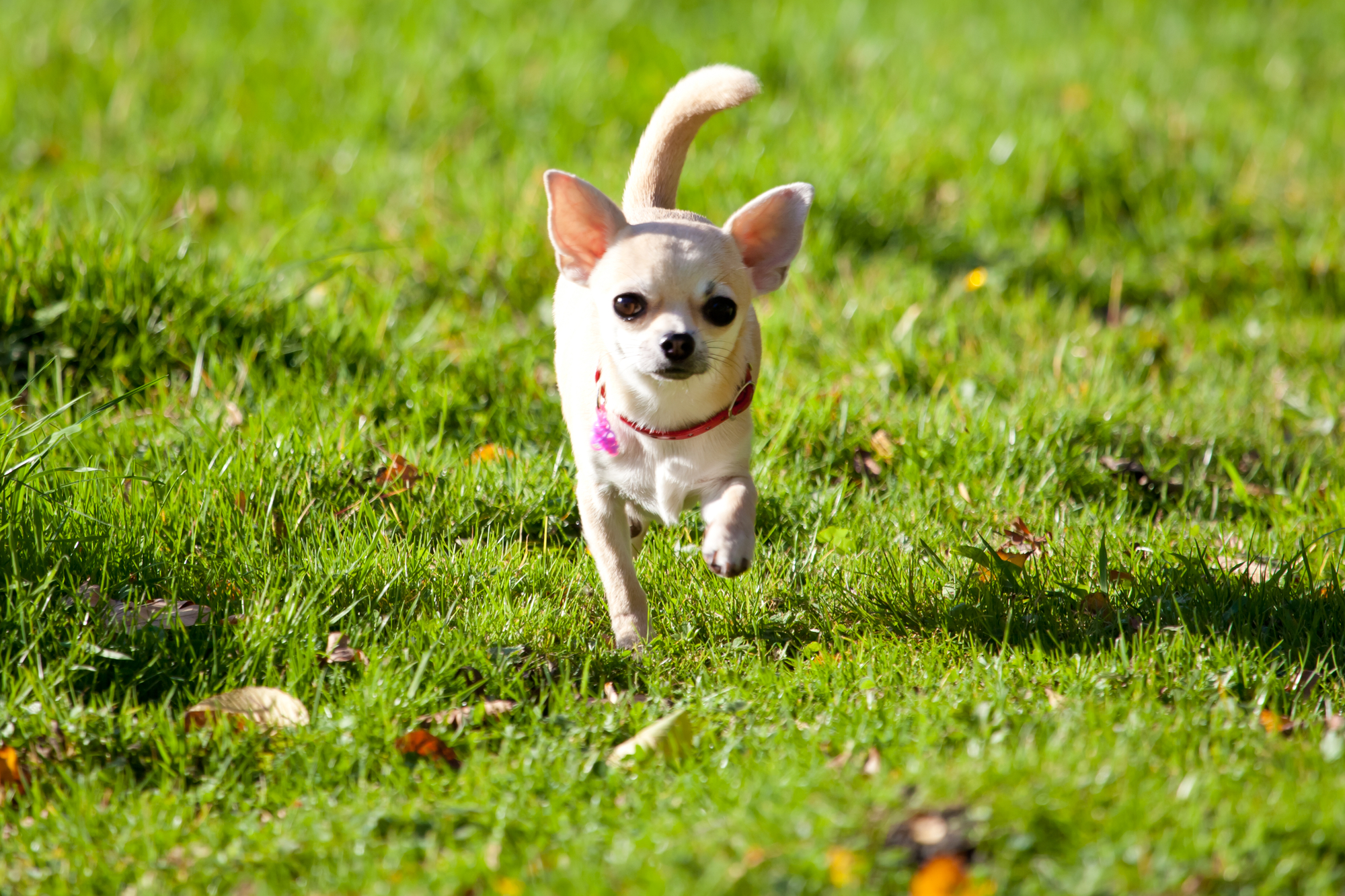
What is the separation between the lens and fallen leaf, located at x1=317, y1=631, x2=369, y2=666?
8.52 ft

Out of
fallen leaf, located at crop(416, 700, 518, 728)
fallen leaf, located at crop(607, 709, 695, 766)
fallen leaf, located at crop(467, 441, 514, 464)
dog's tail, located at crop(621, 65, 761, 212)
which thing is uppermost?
dog's tail, located at crop(621, 65, 761, 212)

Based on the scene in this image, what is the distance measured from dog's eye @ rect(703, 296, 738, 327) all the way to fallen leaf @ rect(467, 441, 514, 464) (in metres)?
0.94

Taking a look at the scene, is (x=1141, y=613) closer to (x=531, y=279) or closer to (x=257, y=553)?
(x=257, y=553)

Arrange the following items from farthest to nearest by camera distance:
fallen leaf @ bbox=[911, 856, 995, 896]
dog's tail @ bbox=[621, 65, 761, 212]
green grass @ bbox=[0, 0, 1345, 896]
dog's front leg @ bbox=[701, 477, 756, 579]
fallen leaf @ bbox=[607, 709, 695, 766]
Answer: dog's tail @ bbox=[621, 65, 761, 212] → dog's front leg @ bbox=[701, 477, 756, 579] → fallen leaf @ bbox=[607, 709, 695, 766] → green grass @ bbox=[0, 0, 1345, 896] → fallen leaf @ bbox=[911, 856, 995, 896]

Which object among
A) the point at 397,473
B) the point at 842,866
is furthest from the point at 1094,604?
the point at 397,473

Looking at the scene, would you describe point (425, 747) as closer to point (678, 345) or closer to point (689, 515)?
point (678, 345)

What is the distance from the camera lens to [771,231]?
298 centimetres

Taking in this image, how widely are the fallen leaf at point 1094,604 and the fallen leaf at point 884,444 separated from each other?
90 cm

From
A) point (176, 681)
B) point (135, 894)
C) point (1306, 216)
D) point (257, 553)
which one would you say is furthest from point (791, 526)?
point (1306, 216)

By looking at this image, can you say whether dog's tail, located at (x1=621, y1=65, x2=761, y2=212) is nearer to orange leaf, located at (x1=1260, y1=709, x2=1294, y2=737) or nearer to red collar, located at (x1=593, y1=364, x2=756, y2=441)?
red collar, located at (x1=593, y1=364, x2=756, y2=441)

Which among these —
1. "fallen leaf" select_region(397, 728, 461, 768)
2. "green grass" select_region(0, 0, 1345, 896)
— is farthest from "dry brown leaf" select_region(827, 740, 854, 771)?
"fallen leaf" select_region(397, 728, 461, 768)

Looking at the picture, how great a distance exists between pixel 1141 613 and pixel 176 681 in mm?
2211

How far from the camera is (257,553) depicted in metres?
2.87

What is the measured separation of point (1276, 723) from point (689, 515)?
158cm
